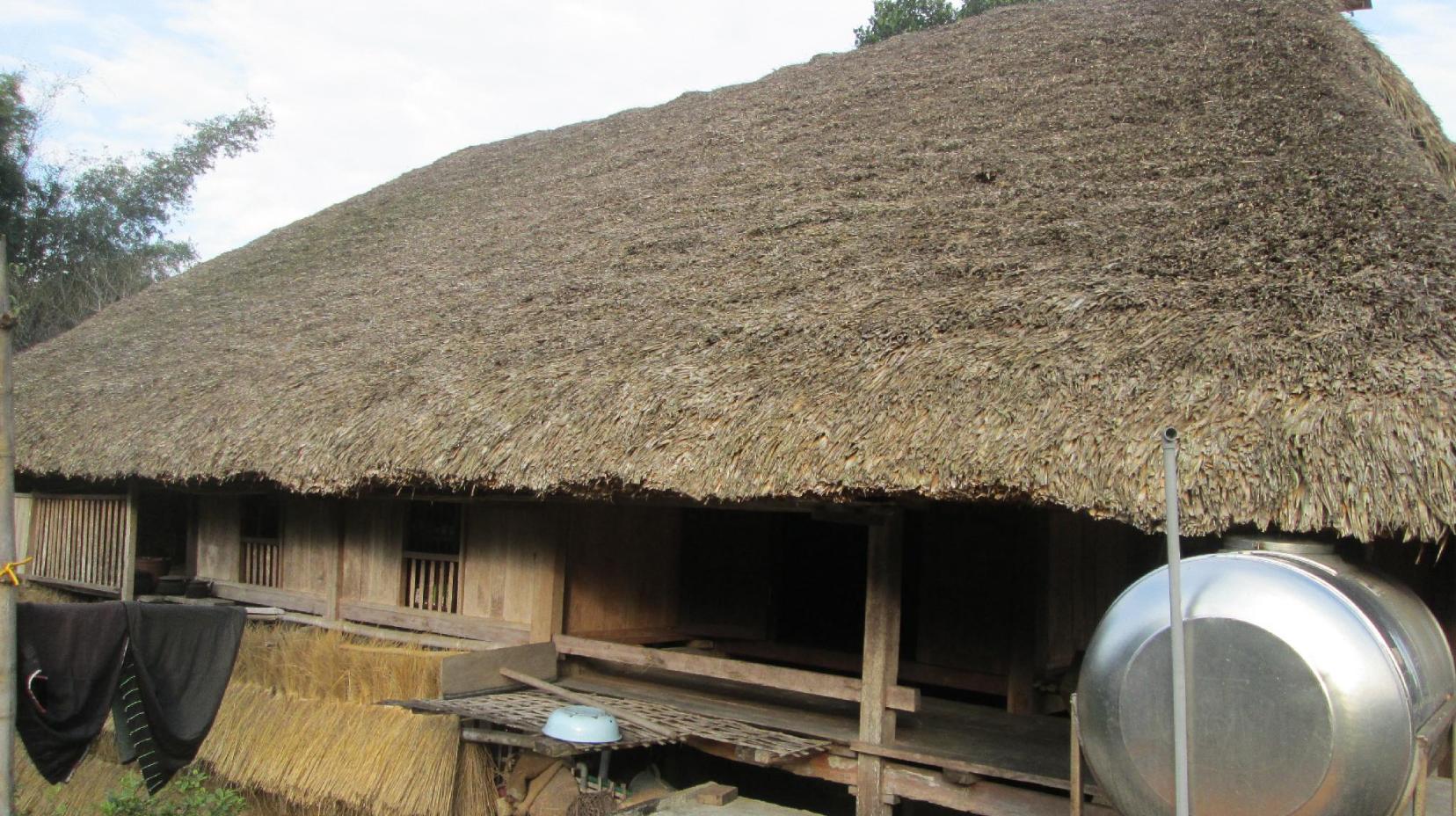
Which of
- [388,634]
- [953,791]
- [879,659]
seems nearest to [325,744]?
[388,634]

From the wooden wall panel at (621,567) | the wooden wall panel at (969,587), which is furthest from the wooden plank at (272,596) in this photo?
the wooden wall panel at (969,587)

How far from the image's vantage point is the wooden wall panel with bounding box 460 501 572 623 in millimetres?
6910

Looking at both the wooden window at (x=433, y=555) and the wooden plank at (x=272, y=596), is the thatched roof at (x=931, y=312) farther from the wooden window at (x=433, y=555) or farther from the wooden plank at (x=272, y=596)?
the wooden plank at (x=272, y=596)

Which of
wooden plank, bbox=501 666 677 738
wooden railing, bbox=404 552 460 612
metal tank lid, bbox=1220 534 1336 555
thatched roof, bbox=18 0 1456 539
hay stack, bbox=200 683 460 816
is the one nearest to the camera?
metal tank lid, bbox=1220 534 1336 555

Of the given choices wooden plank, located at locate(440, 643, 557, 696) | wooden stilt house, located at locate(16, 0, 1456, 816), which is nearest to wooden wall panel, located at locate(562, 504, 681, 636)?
wooden stilt house, located at locate(16, 0, 1456, 816)

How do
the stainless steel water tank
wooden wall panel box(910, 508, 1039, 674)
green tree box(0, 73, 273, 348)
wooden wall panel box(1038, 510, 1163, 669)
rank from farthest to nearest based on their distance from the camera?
1. green tree box(0, 73, 273, 348)
2. wooden wall panel box(910, 508, 1039, 674)
3. wooden wall panel box(1038, 510, 1163, 669)
4. the stainless steel water tank

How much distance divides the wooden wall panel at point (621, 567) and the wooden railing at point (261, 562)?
10.0 ft

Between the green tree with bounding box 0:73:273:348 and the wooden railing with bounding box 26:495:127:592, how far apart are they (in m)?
11.3

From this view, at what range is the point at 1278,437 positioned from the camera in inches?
147

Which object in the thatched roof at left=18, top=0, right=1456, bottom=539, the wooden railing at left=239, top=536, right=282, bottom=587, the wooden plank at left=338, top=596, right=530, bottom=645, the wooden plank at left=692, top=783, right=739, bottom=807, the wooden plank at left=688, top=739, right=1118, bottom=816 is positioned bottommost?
the wooden plank at left=692, top=783, right=739, bottom=807

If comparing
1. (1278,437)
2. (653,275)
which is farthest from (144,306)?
(1278,437)

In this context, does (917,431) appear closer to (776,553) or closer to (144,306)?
(776,553)

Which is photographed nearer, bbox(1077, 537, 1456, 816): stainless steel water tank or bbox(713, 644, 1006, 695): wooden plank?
bbox(1077, 537, 1456, 816): stainless steel water tank

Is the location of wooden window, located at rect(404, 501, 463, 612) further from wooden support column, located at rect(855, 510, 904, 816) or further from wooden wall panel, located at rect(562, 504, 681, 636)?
wooden support column, located at rect(855, 510, 904, 816)
